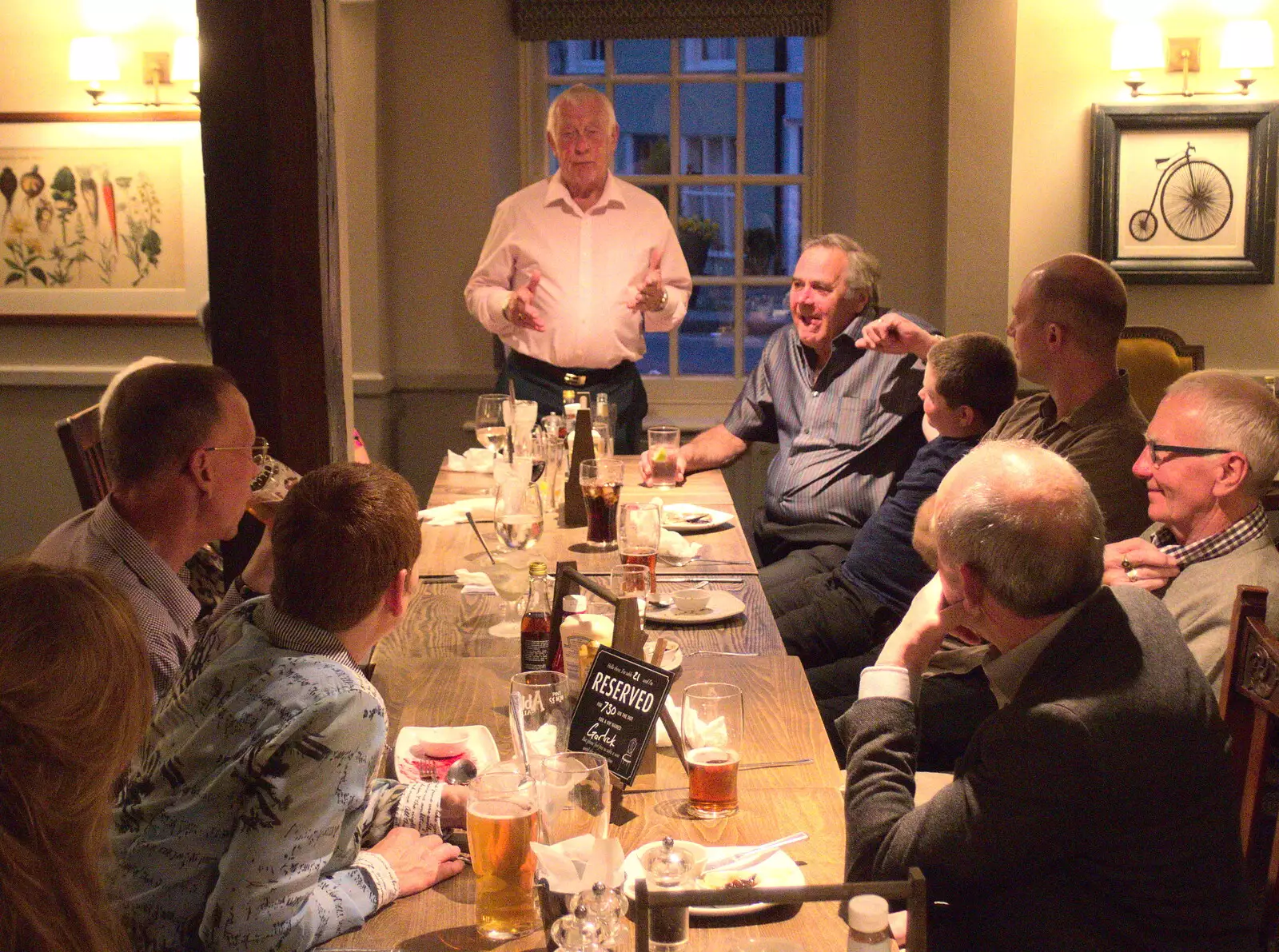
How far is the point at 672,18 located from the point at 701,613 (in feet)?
13.5

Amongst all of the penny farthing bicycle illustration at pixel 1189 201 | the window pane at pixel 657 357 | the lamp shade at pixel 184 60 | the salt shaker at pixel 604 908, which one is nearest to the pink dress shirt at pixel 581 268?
the window pane at pixel 657 357

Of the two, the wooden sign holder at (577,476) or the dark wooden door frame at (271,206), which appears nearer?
the dark wooden door frame at (271,206)

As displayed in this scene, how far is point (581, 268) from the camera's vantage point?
5.16 m

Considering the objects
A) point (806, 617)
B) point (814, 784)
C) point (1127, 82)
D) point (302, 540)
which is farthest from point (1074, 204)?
point (302, 540)

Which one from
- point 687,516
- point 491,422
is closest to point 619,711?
point 687,516

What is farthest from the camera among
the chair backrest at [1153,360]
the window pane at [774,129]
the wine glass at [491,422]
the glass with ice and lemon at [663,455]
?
the window pane at [774,129]

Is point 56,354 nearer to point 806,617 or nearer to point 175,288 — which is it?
point 175,288

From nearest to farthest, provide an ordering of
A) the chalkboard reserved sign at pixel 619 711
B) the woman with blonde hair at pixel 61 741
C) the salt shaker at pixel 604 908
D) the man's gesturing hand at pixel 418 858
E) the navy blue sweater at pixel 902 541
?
1. the woman with blonde hair at pixel 61 741
2. the salt shaker at pixel 604 908
3. the man's gesturing hand at pixel 418 858
4. the chalkboard reserved sign at pixel 619 711
5. the navy blue sweater at pixel 902 541

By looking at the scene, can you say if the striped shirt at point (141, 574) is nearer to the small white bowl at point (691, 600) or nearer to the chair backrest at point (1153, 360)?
the small white bowl at point (691, 600)

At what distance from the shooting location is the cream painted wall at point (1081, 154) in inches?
210

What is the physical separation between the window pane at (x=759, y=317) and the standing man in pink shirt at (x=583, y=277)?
4.10 ft

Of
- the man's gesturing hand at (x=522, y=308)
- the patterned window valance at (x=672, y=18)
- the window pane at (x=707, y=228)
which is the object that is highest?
the patterned window valance at (x=672, y=18)

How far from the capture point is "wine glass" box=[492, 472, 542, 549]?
2764 mm

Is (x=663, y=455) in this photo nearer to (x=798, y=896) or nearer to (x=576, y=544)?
(x=576, y=544)
